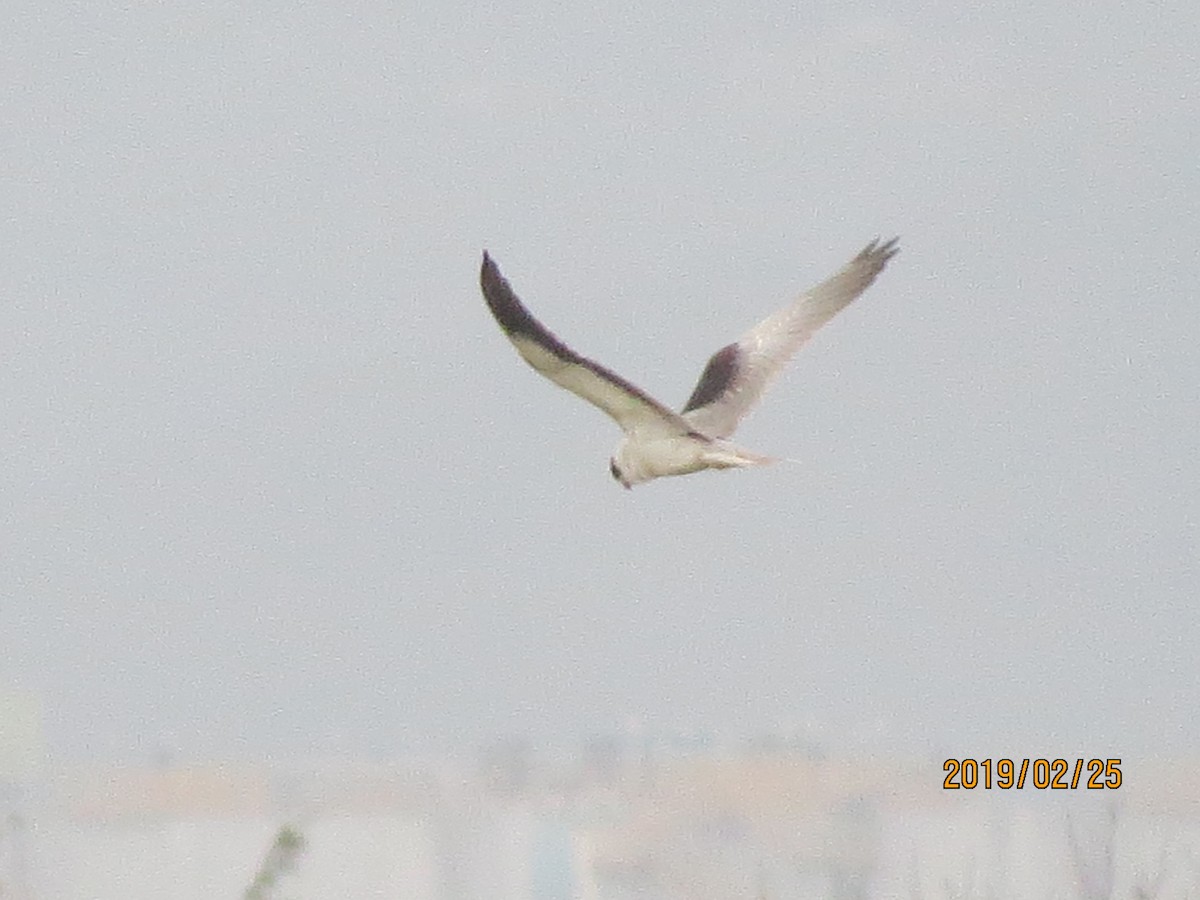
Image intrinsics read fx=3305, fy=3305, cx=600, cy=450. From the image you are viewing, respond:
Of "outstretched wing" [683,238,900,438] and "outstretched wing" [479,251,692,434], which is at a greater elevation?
"outstretched wing" [683,238,900,438]

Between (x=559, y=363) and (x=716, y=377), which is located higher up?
(x=716, y=377)

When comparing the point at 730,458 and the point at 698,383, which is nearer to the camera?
the point at 730,458

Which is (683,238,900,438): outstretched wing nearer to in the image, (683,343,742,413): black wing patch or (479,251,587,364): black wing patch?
(683,343,742,413): black wing patch

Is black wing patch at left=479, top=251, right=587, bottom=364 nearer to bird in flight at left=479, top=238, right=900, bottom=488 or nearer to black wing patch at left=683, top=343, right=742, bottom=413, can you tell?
bird in flight at left=479, top=238, right=900, bottom=488

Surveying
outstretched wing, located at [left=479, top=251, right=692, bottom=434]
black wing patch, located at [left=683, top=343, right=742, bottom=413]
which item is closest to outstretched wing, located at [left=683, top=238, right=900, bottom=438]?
black wing patch, located at [left=683, top=343, right=742, bottom=413]

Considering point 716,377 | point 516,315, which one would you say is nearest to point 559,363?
point 516,315

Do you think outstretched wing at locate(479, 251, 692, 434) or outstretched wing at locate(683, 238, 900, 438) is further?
outstretched wing at locate(683, 238, 900, 438)

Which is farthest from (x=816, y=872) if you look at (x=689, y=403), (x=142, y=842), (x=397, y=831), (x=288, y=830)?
(x=689, y=403)

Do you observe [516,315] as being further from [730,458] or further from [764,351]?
[764,351]

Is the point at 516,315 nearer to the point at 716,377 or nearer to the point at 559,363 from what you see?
the point at 559,363
